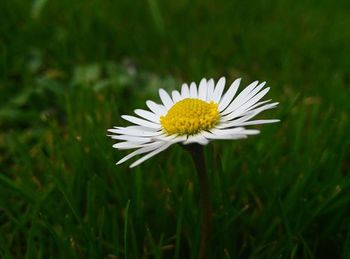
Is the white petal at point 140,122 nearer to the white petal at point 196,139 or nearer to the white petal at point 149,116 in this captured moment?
the white petal at point 149,116

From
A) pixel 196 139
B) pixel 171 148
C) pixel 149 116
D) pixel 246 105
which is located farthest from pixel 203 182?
pixel 171 148

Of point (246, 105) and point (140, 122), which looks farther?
point (140, 122)

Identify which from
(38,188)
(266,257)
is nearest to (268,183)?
(266,257)

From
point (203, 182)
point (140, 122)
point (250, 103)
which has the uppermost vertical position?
point (140, 122)

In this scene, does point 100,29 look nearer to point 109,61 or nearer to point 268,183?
point 109,61

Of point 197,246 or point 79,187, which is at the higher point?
point 79,187

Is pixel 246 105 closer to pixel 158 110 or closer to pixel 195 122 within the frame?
pixel 195 122

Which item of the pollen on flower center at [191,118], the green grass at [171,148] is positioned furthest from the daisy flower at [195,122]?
the green grass at [171,148]
